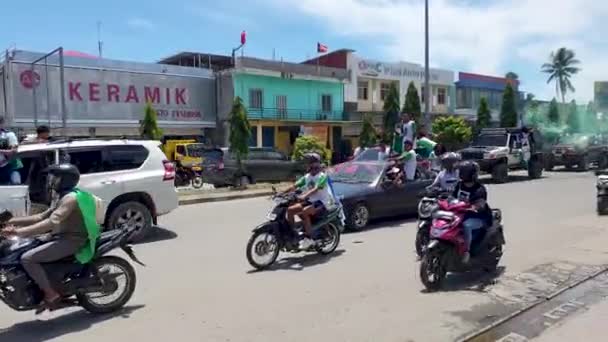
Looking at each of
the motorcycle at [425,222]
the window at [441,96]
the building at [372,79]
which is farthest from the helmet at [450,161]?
the window at [441,96]

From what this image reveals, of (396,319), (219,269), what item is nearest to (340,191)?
(219,269)

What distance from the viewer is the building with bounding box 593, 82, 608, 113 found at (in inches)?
2321

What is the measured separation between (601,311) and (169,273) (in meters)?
5.07

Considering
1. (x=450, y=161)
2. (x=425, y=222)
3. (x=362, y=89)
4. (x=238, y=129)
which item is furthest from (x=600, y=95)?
(x=425, y=222)

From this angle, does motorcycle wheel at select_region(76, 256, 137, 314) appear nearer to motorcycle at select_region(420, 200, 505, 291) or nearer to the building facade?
motorcycle at select_region(420, 200, 505, 291)

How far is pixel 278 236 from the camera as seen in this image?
743cm

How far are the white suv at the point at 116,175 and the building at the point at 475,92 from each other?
141 feet

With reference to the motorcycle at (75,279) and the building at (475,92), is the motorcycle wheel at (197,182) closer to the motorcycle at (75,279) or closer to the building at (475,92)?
the motorcycle at (75,279)

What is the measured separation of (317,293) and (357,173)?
5420mm

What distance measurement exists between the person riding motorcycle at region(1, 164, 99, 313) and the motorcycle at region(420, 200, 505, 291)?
3.59m

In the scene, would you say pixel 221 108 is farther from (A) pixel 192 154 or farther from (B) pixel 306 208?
(B) pixel 306 208

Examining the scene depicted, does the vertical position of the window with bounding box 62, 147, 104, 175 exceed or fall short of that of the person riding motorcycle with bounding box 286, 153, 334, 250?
it exceeds it

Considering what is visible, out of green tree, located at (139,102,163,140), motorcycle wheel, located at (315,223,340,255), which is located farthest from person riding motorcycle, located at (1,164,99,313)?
green tree, located at (139,102,163,140)

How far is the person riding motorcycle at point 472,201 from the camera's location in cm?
635
